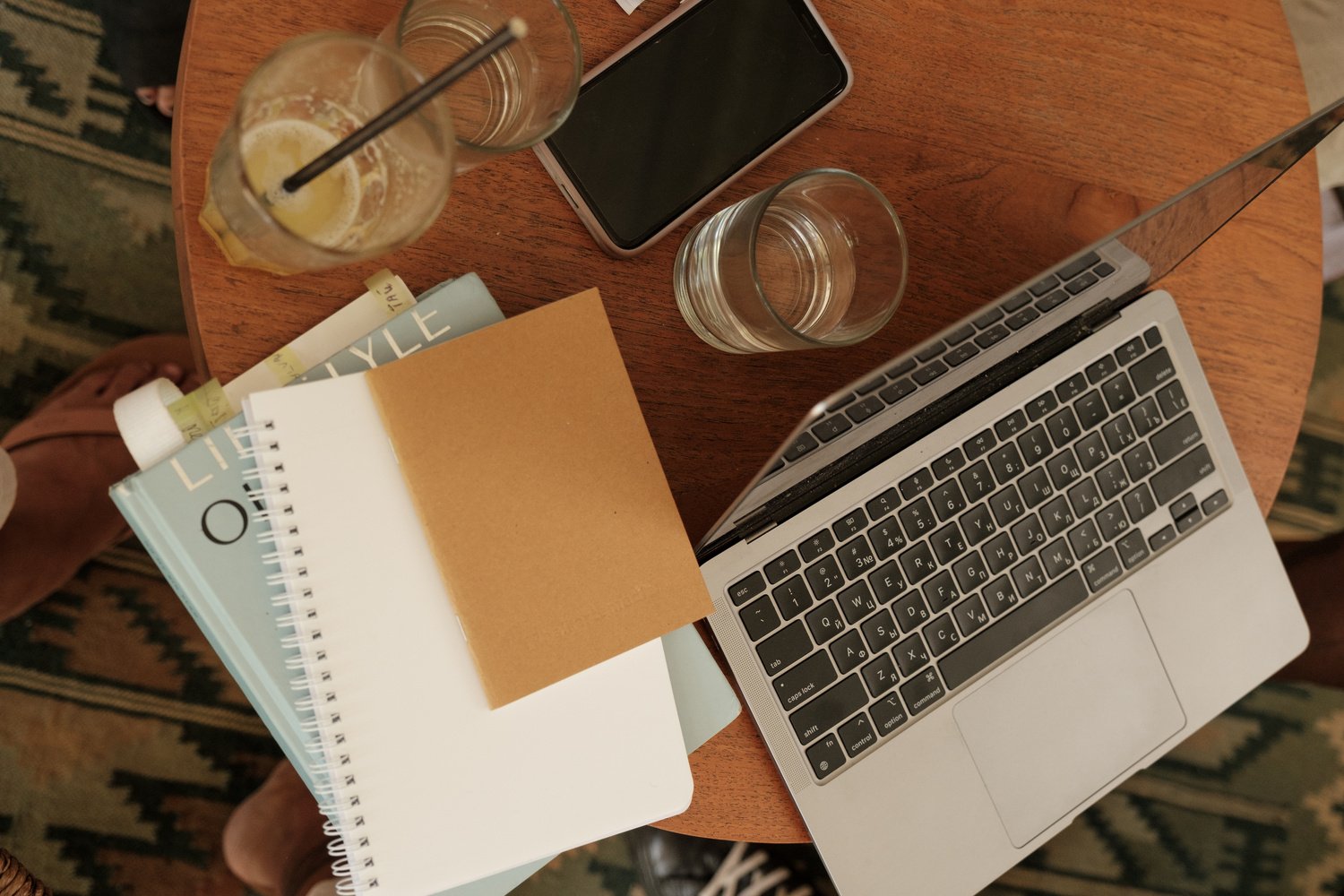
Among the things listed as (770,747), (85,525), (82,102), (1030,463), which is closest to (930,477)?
(1030,463)

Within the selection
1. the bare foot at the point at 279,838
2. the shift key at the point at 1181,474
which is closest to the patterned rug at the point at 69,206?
the bare foot at the point at 279,838

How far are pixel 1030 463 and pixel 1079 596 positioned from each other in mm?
106

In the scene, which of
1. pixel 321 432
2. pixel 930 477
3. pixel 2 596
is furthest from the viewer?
pixel 2 596

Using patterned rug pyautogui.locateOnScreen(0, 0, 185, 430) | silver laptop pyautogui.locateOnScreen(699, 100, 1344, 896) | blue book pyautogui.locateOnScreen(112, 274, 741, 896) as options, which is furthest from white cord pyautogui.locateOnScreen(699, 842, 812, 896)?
patterned rug pyautogui.locateOnScreen(0, 0, 185, 430)

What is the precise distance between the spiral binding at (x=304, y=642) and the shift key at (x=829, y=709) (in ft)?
0.87

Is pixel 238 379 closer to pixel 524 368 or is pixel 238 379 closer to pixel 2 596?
pixel 524 368

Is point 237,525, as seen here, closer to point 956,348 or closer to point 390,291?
point 390,291

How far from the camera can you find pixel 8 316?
39.4 inches

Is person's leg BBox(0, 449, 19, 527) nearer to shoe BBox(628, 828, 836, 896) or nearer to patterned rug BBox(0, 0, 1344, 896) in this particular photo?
patterned rug BBox(0, 0, 1344, 896)

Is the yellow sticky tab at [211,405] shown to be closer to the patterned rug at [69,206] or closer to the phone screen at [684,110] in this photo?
the phone screen at [684,110]

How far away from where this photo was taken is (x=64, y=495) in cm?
95

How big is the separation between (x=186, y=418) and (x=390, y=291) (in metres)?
0.13

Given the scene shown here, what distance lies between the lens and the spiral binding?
500 mm

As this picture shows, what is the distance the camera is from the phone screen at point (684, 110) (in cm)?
55
